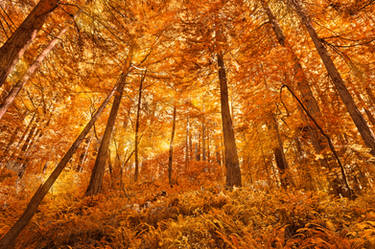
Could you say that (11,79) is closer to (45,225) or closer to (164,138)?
(45,225)

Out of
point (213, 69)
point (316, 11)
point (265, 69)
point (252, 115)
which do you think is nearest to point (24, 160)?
point (213, 69)

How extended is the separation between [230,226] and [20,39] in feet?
16.4

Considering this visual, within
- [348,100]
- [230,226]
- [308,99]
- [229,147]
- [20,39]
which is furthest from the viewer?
[229,147]

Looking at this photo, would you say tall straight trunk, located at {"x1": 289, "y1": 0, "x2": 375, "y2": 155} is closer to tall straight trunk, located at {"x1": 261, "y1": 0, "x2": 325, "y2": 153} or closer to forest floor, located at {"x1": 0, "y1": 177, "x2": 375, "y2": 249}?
tall straight trunk, located at {"x1": 261, "y1": 0, "x2": 325, "y2": 153}

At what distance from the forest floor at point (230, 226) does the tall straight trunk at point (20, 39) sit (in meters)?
3.49

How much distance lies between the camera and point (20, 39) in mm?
2600

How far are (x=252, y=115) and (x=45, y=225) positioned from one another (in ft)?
26.4

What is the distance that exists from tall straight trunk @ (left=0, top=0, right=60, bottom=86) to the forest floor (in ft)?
11.4

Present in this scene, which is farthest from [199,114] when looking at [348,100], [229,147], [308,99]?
[348,100]

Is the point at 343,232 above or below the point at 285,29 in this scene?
Answer: below

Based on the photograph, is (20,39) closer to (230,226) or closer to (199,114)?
(230,226)

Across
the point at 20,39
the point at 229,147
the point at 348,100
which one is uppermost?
the point at 20,39

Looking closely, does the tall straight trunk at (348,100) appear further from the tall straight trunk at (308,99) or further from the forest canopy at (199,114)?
the tall straight trunk at (308,99)

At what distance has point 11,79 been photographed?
397 centimetres
